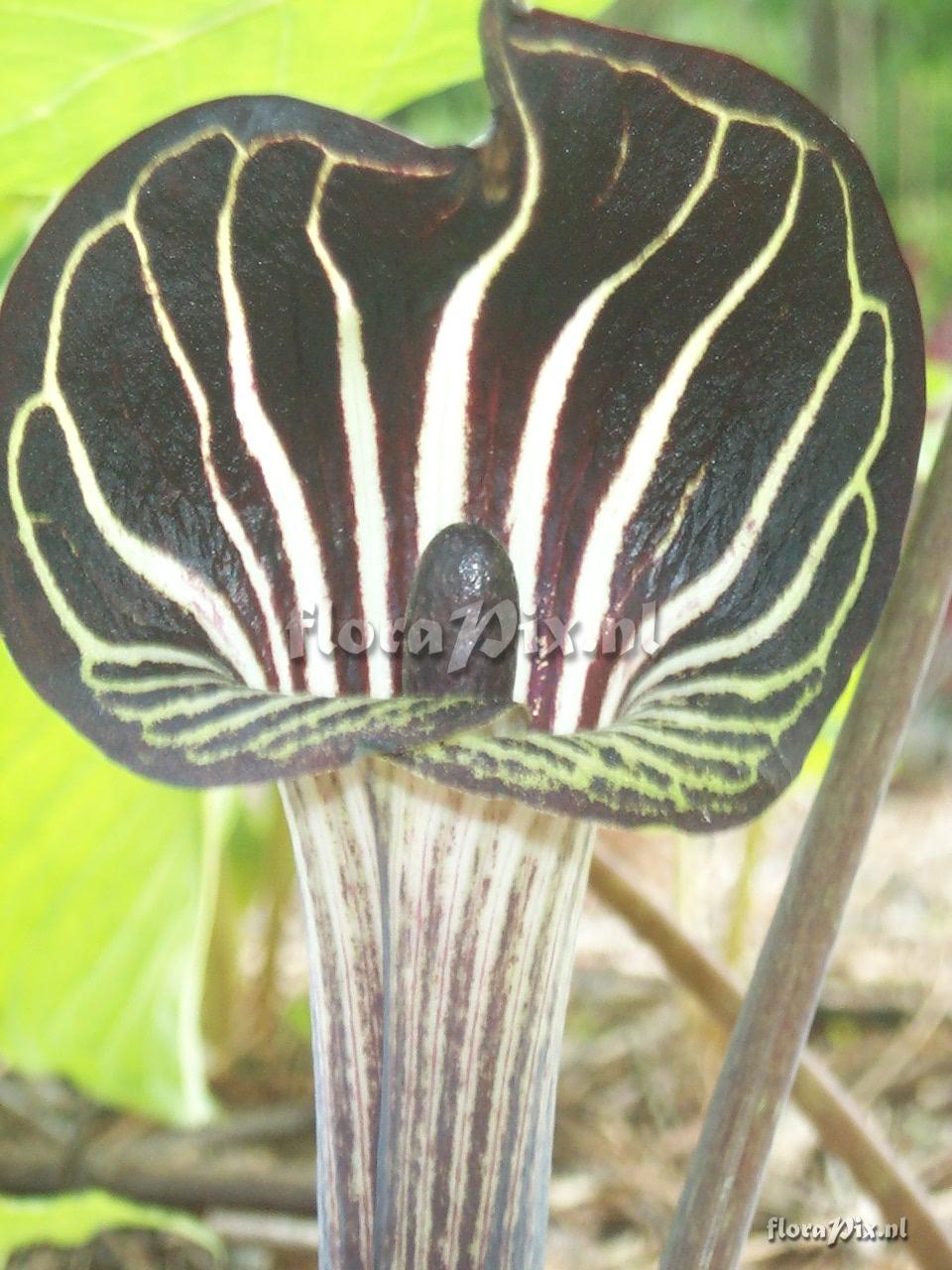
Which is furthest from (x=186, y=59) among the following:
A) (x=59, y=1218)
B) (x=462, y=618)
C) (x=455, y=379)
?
(x=59, y=1218)

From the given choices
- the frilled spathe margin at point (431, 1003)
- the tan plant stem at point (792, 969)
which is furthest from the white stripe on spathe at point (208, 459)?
the tan plant stem at point (792, 969)

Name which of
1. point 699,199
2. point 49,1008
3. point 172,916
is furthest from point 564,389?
point 49,1008

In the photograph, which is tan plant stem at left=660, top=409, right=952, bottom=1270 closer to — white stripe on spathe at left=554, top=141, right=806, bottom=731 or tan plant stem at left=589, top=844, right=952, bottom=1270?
white stripe on spathe at left=554, top=141, right=806, bottom=731

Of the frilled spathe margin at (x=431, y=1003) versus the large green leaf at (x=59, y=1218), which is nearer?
the frilled spathe margin at (x=431, y=1003)

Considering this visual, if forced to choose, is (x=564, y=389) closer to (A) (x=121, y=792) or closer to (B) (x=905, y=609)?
(B) (x=905, y=609)

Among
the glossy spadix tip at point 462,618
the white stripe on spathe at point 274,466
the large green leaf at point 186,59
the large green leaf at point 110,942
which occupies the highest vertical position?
the large green leaf at point 186,59

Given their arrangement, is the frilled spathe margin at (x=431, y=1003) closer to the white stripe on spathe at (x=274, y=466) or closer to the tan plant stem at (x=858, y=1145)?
the white stripe on spathe at (x=274, y=466)
